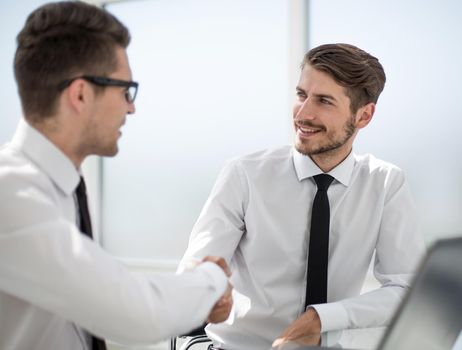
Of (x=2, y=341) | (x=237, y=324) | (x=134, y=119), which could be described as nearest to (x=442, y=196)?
(x=237, y=324)

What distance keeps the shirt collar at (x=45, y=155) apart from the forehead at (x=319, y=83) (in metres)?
1.05

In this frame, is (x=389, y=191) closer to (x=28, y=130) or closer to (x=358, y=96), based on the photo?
(x=358, y=96)

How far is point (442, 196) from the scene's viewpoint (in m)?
3.07

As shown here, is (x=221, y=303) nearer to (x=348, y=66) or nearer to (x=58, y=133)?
(x=58, y=133)

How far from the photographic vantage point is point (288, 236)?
201 cm

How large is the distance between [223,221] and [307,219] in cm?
29

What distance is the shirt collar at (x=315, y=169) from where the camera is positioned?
2.06 meters

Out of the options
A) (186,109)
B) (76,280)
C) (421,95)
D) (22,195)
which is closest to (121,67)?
(22,195)

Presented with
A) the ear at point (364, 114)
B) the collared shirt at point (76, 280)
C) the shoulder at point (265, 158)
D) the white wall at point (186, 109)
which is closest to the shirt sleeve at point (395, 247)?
the ear at point (364, 114)

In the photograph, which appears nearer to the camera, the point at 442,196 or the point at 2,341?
the point at 2,341

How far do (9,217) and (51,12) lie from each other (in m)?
0.48

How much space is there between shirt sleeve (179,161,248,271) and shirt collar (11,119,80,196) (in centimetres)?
69

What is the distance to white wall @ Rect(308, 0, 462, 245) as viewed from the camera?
3.03 meters

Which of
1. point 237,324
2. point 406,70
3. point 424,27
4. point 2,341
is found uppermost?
point 424,27
